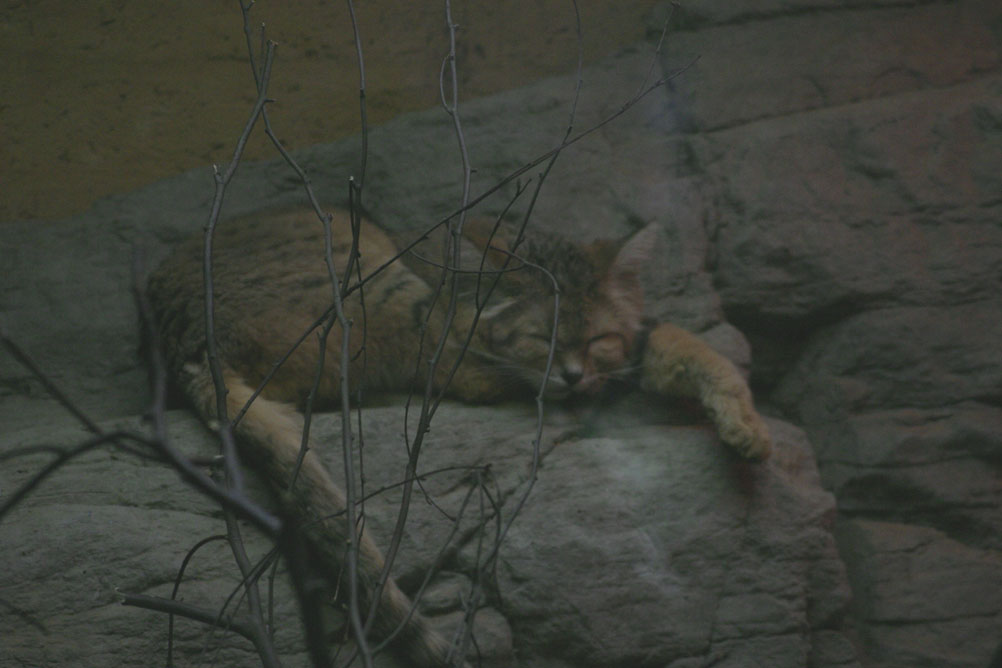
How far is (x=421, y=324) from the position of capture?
4.41m

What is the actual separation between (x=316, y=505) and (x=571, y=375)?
1.35 m

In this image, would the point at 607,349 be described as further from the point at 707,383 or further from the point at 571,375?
the point at 707,383

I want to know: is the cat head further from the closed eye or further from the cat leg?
the cat leg

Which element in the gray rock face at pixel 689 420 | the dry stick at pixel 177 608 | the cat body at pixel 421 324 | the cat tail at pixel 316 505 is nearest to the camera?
the dry stick at pixel 177 608

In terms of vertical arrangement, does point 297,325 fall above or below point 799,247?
below

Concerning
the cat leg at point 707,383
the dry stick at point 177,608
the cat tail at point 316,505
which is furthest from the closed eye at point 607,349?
the dry stick at point 177,608

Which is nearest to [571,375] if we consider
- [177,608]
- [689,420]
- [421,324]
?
[689,420]

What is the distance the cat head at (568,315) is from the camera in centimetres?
430

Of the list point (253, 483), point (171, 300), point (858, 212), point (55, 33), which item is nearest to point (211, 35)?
point (55, 33)

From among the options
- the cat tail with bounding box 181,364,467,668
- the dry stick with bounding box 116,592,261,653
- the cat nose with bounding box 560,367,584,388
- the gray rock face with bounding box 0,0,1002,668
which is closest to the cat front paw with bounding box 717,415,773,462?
the gray rock face with bounding box 0,0,1002,668

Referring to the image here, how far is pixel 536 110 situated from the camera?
5434 mm

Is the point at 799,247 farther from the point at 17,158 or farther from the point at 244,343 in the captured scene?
the point at 17,158

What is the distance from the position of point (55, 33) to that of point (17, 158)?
70 centimetres

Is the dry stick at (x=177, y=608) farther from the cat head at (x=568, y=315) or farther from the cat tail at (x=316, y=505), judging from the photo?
the cat head at (x=568, y=315)
